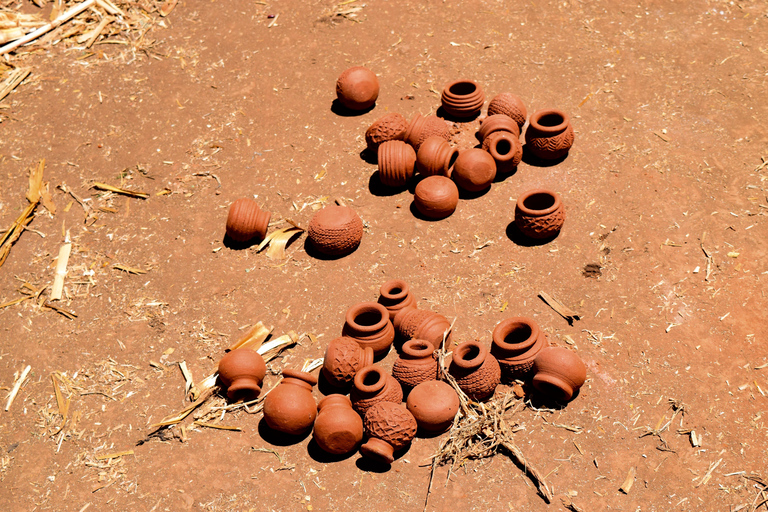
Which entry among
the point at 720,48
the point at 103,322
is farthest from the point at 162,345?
the point at 720,48

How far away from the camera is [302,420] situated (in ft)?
19.1

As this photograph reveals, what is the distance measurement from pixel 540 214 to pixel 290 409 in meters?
3.64

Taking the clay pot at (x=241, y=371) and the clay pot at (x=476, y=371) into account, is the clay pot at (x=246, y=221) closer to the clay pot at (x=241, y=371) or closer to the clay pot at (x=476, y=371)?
the clay pot at (x=241, y=371)

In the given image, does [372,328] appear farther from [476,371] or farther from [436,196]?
[436,196]

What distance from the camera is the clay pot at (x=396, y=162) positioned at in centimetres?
784

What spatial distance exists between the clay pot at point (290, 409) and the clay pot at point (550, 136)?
453 cm

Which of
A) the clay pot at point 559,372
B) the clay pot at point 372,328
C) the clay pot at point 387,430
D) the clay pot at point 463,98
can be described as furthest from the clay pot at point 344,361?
the clay pot at point 463,98

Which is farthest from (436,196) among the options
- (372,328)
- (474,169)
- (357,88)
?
(357,88)

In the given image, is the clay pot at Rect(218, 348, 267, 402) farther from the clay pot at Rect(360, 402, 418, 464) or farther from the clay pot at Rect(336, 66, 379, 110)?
the clay pot at Rect(336, 66, 379, 110)

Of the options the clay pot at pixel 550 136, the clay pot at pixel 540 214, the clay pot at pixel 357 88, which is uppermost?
the clay pot at pixel 357 88

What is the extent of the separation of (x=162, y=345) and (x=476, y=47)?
6.74 metres

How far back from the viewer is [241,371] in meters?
6.11

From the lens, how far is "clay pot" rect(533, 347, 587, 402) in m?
5.79

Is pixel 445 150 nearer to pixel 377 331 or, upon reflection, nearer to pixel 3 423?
pixel 377 331
